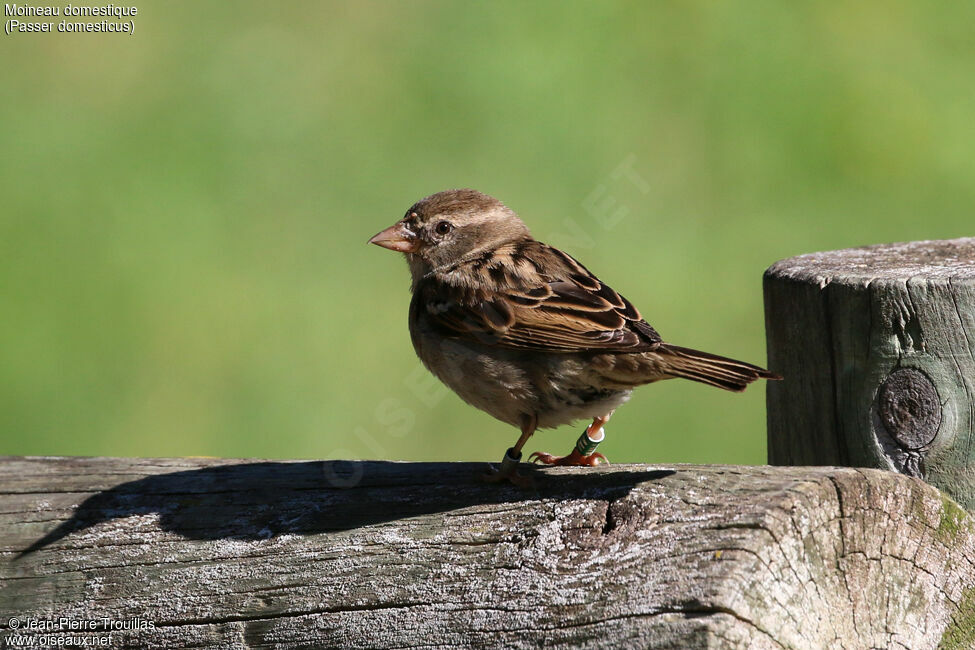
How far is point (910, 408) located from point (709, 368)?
509 millimetres

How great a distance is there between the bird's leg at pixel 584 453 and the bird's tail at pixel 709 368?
20.2 inches

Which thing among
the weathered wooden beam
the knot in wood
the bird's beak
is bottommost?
the weathered wooden beam

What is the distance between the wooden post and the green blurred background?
3256mm

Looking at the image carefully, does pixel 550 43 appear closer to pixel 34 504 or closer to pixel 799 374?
pixel 799 374

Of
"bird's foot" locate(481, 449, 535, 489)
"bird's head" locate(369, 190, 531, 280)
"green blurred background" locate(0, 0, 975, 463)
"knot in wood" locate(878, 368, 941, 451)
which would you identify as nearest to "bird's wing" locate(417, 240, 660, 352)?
"bird's head" locate(369, 190, 531, 280)

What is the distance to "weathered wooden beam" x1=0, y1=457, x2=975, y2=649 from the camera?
2.34 m

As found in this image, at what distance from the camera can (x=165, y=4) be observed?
25.9 ft

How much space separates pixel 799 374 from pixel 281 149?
5003mm

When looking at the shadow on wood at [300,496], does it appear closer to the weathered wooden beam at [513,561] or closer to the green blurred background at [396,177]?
the weathered wooden beam at [513,561]

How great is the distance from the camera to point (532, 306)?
150 inches

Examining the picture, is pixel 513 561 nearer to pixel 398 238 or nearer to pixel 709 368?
pixel 709 368

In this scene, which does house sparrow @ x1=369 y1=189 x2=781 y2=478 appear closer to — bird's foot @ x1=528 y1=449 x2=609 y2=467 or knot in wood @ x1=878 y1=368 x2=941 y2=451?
bird's foot @ x1=528 y1=449 x2=609 y2=467

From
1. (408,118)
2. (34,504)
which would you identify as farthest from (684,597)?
(408,118)

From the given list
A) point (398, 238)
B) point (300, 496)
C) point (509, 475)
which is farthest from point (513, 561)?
point (398, 238)
